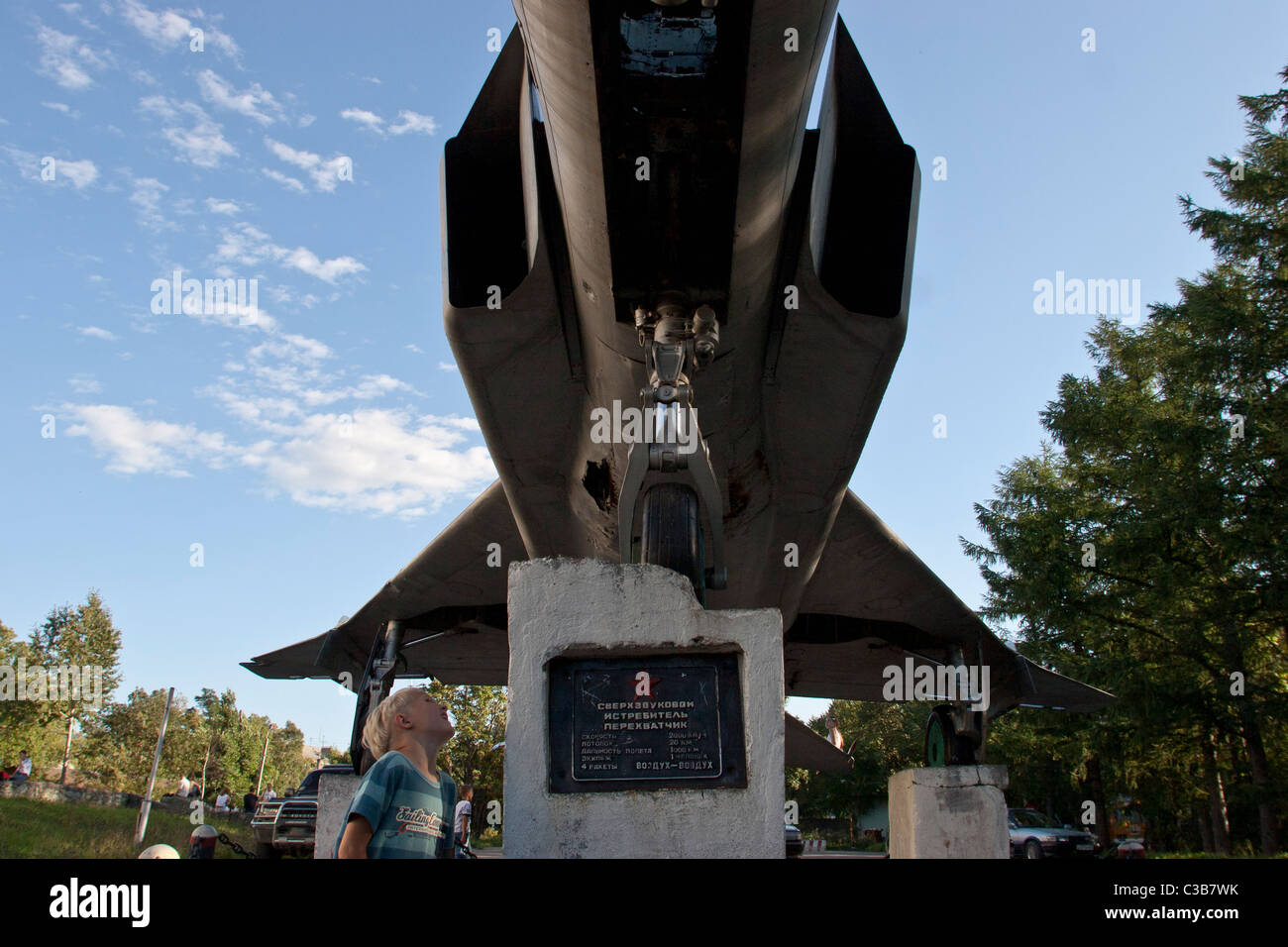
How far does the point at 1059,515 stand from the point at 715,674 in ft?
80.7

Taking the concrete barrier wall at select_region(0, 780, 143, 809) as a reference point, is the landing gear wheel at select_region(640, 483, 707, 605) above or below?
above

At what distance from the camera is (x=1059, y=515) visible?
24.8 metres

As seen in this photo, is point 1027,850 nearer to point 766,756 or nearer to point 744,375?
point 744,375

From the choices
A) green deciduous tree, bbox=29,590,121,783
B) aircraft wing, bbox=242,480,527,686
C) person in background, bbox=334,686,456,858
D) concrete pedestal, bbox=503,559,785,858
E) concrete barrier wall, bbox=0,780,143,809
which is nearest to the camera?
person in background, bbox=334,686,456,858

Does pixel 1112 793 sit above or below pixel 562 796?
below

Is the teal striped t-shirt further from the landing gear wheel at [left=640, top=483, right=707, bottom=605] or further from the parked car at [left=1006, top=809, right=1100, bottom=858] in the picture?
the parked car at [left=1006, top=809, right=1100, bottom=858]

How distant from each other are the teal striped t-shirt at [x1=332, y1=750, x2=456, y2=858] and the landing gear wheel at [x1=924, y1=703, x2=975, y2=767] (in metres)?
5.69

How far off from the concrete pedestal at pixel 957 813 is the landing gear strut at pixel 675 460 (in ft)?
8.95

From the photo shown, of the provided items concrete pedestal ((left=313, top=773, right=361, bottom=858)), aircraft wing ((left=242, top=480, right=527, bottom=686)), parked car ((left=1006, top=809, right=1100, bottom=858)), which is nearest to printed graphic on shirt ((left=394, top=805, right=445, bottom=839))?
concrete pedestal ((left=313, top=773, right=361, bottom=858))

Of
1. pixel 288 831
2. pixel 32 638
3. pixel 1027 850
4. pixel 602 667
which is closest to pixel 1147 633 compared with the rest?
pixel 1027 850

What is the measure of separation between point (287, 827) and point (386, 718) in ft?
39.7

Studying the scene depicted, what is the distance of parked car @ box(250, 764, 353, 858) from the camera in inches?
512

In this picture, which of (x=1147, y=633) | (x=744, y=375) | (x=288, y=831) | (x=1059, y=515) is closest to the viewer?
(x=744, y=375)

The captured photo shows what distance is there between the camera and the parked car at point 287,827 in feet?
42.6
